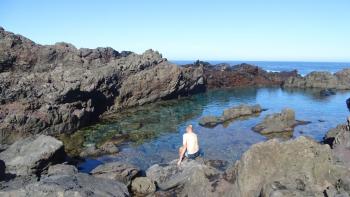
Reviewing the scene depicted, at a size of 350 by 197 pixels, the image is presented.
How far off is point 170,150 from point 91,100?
51.0 ft

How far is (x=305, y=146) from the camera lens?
1217 cm

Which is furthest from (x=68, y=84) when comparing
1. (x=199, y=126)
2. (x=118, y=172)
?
(x=118, y=172)

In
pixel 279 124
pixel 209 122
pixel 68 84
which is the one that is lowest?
pixel 209 122

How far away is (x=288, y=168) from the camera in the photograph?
39.0 ft

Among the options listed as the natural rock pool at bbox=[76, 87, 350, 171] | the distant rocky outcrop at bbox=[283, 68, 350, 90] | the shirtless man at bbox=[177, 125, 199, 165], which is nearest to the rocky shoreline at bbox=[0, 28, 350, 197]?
the distant rocky outcrop at bbox=[283, 68, 350, 90]

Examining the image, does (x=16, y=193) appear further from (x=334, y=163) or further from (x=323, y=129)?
(x=323, y=129)

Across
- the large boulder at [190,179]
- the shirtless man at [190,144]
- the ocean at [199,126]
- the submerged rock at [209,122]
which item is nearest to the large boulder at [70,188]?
the large boulder at [190,179]

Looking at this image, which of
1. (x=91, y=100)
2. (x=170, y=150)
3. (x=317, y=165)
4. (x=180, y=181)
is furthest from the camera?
(x=91, y=100)

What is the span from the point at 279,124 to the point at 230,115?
641 cm

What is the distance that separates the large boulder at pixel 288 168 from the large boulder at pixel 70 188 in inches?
150

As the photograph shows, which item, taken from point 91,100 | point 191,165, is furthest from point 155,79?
point 191,165

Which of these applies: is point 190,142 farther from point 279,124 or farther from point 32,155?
point 279,124

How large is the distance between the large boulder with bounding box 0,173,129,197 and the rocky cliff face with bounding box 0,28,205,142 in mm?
18277

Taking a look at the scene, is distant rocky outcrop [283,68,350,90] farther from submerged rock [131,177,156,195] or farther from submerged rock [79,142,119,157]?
submerged rock [131,177,156,195]
